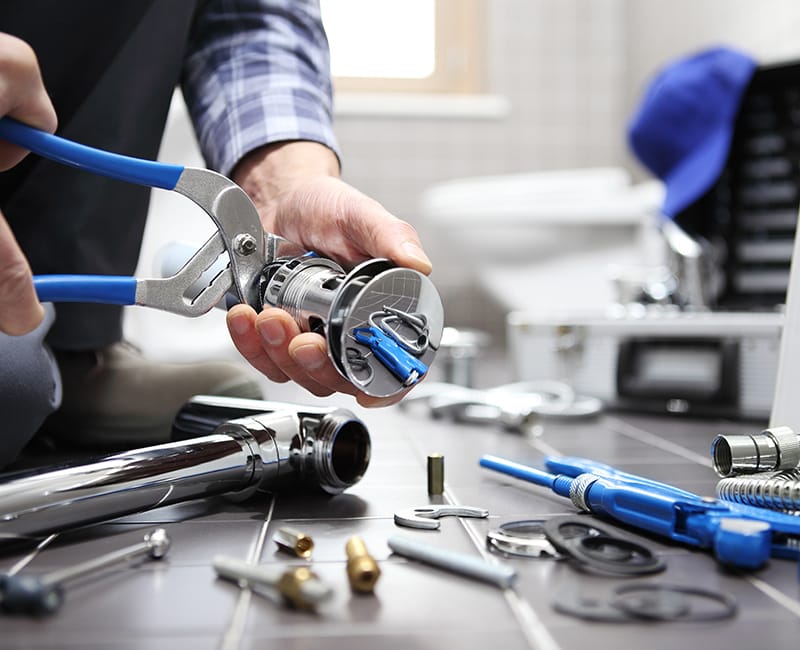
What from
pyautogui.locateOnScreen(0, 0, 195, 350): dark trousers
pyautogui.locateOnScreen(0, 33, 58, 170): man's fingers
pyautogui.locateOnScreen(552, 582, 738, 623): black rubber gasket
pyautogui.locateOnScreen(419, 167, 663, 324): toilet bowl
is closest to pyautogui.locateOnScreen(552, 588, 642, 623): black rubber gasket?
pyautogui.locateOnScreen(552, 582, 738, 623): black rubber gasket

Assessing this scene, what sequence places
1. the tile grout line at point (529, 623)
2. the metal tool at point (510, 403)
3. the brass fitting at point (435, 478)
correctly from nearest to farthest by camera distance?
the tile grout line at point (529, 623) < the brass fitting at point (435, 478) < the metal tool at point (510, 403)

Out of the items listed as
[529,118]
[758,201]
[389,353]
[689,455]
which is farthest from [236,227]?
[529,118]

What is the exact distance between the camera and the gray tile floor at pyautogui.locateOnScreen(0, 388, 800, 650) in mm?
378

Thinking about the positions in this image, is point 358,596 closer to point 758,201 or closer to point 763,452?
point 763,452

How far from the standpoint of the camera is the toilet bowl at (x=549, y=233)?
2139 mm

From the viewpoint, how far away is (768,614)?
15.8 inches

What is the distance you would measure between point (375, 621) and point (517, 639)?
0.21 feet

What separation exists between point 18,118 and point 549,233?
1.81m

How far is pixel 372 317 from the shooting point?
524 mm

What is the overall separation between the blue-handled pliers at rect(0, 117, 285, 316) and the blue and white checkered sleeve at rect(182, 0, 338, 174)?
21 centimetres

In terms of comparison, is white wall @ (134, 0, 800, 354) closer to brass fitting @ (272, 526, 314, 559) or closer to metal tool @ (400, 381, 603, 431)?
metal tool @ (400, 381, 603, 431)

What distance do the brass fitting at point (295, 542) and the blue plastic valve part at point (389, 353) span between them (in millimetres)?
109

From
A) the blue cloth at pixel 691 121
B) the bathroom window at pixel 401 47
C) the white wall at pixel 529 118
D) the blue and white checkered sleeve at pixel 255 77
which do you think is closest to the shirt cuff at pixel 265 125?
the blue and white checkered sleeve at pixel 255 77

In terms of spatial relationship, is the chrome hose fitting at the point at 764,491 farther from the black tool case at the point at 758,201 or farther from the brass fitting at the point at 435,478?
the black tool case at the point at 758,201
